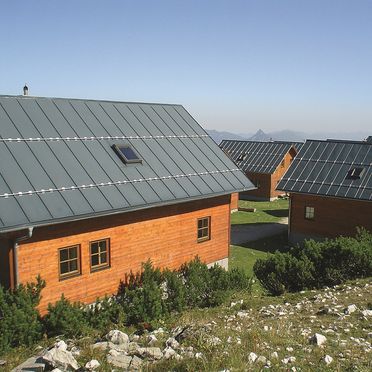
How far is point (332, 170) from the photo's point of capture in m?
28.3

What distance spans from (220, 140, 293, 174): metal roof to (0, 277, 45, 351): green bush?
118ft

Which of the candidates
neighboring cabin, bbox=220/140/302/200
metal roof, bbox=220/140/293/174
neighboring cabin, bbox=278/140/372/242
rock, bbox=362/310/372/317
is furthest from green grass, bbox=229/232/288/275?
metal roof, bbox=220/140/293/174

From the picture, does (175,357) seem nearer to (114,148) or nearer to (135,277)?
(135,277)

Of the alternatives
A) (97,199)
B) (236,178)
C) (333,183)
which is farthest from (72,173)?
(333,183)

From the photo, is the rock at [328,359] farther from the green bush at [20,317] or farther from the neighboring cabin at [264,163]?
the neighboring cabin at [264,163]

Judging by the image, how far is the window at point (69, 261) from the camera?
47.1 ft

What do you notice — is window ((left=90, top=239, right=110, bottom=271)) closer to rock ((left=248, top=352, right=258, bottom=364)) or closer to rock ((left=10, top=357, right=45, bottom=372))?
rock ((left=10, top=357, right=45, bottom=372))

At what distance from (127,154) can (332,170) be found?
51.3 ft

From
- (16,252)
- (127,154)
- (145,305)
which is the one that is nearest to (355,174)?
(127,154)

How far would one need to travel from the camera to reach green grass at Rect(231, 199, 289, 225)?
3709 cm

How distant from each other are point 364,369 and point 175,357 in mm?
3526

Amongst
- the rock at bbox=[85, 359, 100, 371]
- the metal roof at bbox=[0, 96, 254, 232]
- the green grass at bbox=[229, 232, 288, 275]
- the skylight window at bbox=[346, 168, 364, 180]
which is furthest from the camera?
the skylight window at bbox=[346, 168, 364, 180]

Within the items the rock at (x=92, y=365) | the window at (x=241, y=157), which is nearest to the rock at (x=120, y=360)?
the rock at (x=92, y=365)

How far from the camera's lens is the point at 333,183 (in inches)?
1078
